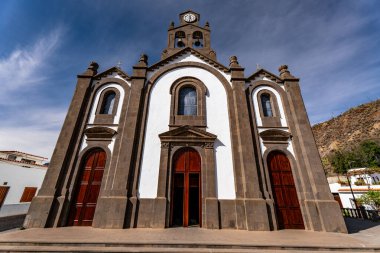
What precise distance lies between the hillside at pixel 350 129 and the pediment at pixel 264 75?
5421 centimetres

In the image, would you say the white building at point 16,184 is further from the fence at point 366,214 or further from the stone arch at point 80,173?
the fence at point 366,214

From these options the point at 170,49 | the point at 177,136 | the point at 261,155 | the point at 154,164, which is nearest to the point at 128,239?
the point at 154,164

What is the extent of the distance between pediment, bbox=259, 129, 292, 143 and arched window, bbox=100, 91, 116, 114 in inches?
408

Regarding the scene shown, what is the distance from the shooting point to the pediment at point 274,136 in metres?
11.6

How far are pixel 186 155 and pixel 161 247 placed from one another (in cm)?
536

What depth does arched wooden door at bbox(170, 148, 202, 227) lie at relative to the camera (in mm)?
10359

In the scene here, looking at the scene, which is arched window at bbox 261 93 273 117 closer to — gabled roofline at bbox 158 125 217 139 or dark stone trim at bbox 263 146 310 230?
dark stone trim at bbox 263 146 310 230

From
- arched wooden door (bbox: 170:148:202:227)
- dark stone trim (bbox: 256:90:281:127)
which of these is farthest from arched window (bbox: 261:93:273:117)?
arched wooden door (bbox: 170:148:202:227)

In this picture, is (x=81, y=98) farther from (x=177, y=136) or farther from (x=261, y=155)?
(x=261, y=155)

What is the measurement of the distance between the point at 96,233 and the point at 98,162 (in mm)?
4146

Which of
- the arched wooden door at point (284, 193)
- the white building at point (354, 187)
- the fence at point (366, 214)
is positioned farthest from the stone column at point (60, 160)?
the white building at point (354, 187)

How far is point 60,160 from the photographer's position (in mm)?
10523

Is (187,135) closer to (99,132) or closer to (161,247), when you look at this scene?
(99,132)

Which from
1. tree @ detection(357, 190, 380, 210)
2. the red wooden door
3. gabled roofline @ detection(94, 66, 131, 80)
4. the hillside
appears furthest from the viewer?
the hillside
